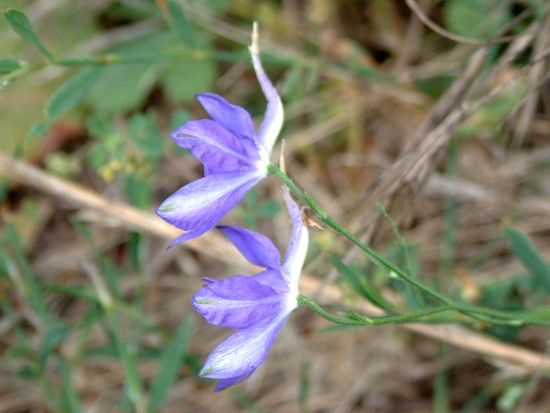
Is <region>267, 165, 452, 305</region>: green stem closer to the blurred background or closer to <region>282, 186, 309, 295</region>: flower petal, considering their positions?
<region>282, 186, 309, 295</region>: flower petal

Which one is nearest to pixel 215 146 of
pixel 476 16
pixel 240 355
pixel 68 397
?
pixel 240 355

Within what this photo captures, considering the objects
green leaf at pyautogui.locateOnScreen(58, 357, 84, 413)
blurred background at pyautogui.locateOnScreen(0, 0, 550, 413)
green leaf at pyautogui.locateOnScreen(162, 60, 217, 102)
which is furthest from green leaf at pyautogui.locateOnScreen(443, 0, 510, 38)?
green leaf at pyautogui.locateOnScreen(58, 357, 84, 413)

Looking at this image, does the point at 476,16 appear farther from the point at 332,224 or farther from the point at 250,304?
the point at 250,304

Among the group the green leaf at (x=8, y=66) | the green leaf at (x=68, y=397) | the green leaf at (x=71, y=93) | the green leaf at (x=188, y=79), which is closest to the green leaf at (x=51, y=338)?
the green leaf at (x=68, y=397)

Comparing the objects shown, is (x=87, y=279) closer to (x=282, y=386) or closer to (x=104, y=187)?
(x=104, y=187)

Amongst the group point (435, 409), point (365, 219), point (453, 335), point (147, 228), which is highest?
point (365, 219)

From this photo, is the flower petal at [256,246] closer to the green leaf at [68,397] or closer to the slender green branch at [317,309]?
the slender green branch at [317,309]

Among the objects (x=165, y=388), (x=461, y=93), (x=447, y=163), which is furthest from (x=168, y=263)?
(x=461, y=93)
